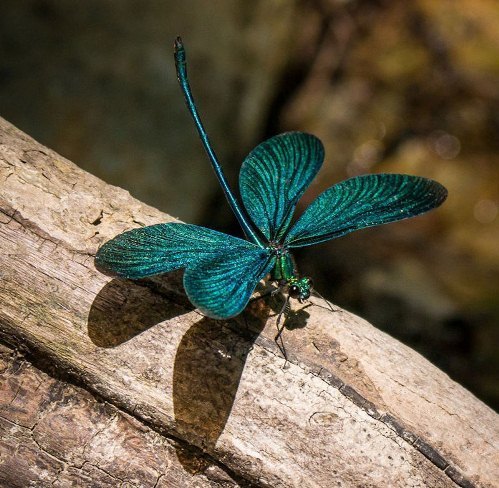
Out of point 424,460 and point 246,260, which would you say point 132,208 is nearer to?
point 246,260

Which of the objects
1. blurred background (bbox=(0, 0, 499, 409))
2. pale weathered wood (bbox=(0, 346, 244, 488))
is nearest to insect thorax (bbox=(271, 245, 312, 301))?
pale weathered wood (bbox=(0, 346, 244, 488))

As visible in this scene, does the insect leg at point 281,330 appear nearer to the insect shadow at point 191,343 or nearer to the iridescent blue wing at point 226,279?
the insect shadow at point 191,343

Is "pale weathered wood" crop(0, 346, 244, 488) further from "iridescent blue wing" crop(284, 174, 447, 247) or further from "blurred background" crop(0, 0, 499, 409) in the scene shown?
"blurred background" crop(0, 0, 499, 409)

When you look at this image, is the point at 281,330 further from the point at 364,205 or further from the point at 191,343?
the point at 364,205

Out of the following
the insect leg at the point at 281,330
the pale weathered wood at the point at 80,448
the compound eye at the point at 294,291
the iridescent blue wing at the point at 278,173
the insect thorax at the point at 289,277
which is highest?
the iridescent blue wing at the point at 278,173

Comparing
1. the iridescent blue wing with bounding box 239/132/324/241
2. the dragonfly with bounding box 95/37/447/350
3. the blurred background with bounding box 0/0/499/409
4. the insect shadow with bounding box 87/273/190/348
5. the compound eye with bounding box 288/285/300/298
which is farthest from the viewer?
the blurred background with bounding box 0/0/499/409

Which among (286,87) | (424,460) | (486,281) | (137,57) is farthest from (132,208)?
(286,87)

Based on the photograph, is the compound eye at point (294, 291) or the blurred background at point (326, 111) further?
the blurred background at point (326, 111)

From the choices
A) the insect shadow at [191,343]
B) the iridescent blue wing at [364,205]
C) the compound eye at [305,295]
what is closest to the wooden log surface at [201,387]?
the insect shadow at [191,343]
